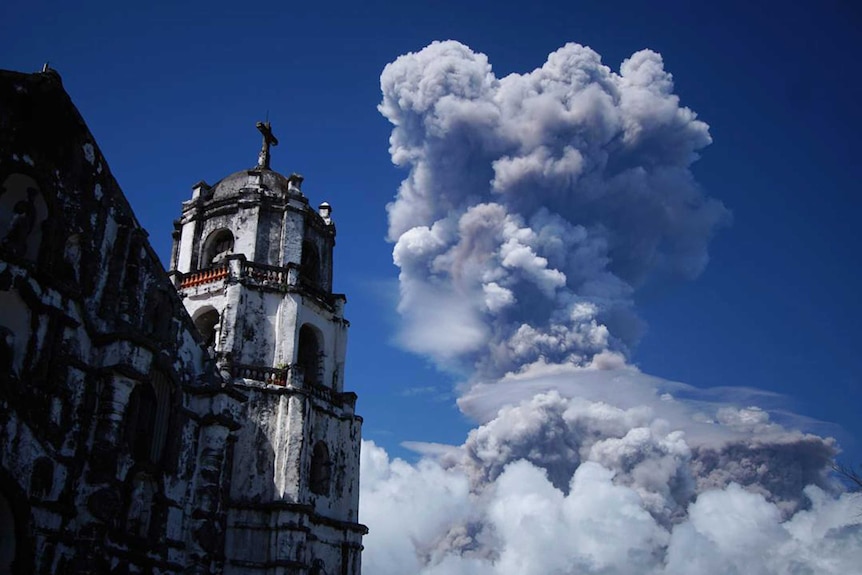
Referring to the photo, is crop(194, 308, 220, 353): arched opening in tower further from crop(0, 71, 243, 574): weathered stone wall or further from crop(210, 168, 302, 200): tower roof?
crop(0, 71, 243, 574): weathered stone wall

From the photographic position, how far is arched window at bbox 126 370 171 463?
18.2m

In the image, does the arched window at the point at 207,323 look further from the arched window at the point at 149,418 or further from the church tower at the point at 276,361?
the arched window at the point at 149,418

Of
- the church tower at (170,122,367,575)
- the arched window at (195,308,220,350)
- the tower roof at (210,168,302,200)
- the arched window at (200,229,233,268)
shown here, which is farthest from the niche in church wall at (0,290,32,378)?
the tower roof at (210,168,302,200)

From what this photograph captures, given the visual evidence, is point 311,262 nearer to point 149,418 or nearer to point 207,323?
point 207,323

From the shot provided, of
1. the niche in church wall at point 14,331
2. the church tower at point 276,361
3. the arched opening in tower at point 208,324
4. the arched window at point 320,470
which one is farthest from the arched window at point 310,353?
the niche in church wall at point 14,331

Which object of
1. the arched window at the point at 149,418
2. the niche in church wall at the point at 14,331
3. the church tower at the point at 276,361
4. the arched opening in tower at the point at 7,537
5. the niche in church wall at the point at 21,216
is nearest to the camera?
the arched opening in tower at the point at 7,537

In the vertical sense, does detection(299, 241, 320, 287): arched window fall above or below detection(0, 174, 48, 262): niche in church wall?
above

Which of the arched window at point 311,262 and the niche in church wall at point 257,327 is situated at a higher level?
the arched window at point 311,262

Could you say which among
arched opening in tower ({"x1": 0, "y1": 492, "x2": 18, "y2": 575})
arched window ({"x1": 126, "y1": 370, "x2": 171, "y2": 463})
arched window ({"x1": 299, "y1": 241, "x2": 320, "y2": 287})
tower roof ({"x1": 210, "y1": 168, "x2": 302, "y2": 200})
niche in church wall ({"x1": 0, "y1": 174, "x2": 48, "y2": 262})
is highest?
tower roof ({"x1": 210, "y1": 168, "x2": 302, "y2": 200})

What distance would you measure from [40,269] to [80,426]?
3.09 meters

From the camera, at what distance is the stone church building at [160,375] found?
1535 cm

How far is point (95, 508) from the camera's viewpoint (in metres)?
16.1

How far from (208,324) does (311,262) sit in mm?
4421

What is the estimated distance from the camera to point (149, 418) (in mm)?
18969
